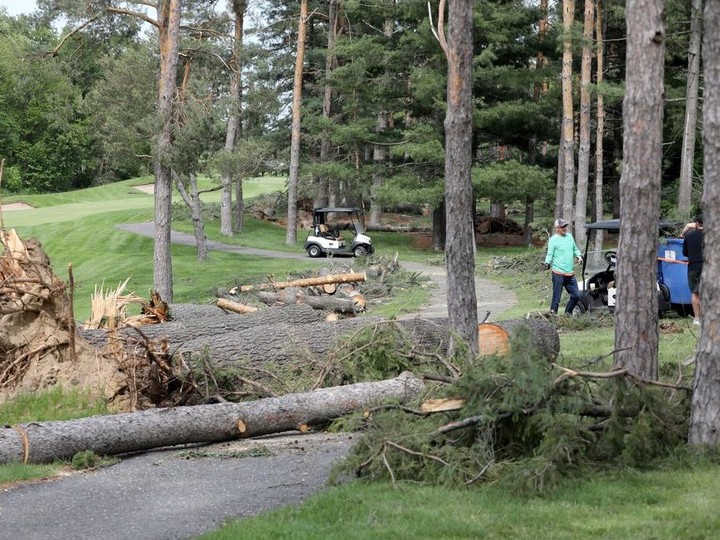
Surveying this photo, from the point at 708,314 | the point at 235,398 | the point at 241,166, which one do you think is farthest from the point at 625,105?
the point at 241,166

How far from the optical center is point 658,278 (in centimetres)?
1616

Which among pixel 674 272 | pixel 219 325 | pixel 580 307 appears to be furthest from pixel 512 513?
pixel 580 307

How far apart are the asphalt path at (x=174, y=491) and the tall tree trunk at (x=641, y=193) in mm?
2761

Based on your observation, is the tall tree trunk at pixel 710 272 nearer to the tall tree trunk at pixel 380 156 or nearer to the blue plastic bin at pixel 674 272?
the blue plastic bin at pixel 674 272

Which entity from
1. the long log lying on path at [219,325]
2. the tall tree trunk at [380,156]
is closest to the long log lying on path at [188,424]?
the long log lying on path at [219,325]

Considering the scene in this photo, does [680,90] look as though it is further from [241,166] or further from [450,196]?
[450,196]

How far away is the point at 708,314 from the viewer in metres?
7.20

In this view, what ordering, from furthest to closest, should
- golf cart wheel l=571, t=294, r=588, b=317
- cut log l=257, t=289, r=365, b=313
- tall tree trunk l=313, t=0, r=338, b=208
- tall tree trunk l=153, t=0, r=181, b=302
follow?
tall tree trunk l=313, t=0, r=338, b=208 → tall tree trunk l=153, t=0, r=181, b=302 → cut log l=257, t=289, r=365, b=313 → golf cart wheel l=571, t=294, r=588, b=317

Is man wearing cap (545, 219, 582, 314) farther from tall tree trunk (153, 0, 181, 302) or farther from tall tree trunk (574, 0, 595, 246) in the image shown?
tall tree trunk (574, 0, 595, 246)

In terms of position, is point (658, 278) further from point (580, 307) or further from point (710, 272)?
point (710, 272)

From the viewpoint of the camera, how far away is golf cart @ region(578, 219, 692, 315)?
15.8 meters

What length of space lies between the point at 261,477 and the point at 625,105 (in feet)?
14.6

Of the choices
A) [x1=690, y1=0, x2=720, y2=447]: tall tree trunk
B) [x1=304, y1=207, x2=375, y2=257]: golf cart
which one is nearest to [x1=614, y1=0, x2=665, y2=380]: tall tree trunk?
[x1=690, y1=0, x2=720, y2=447]: tall tree trunk

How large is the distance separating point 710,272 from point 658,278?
9.19 metres
